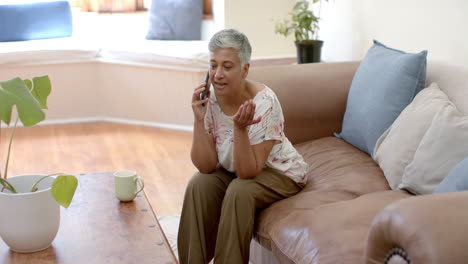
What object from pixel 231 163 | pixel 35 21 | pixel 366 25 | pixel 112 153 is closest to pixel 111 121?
pixel 112 153

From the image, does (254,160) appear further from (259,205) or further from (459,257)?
(459,257)

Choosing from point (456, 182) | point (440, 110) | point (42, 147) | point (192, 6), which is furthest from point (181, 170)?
point (456, 182)

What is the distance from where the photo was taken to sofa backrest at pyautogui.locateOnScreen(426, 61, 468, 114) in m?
2.47

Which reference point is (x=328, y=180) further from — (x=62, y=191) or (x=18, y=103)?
(x=18, y=103)

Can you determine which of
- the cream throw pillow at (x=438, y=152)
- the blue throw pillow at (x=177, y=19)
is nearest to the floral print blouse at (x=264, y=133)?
the cream throw pillow at (x=438, y=152)

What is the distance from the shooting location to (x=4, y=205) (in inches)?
77.2

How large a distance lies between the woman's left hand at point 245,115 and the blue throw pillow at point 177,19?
3.07 meters

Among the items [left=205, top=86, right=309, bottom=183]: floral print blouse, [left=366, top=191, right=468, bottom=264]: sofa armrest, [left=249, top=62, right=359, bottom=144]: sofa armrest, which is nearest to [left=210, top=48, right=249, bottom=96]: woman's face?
[left=205, top=86, right=309, bottom=183]: floral print blouse

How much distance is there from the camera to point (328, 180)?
2553mm

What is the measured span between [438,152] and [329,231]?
486 mm

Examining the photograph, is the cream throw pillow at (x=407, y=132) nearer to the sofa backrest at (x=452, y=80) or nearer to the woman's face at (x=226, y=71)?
the sofa backrest at (x=452, y=80)

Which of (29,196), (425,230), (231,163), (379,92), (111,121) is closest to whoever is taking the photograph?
(425,230)

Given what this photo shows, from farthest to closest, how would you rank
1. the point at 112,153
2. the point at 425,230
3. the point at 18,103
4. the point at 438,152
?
the point at 112,153
the point at 438,152
the point at 18,103
the point at 425,230

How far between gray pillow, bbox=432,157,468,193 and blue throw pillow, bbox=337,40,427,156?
0.66 meters
